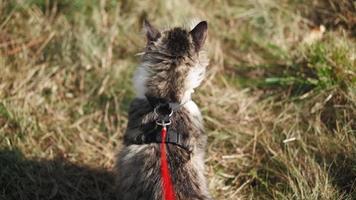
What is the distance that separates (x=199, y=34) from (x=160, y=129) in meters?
0.64

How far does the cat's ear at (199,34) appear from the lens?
3.16 meters

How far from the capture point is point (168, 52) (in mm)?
3125

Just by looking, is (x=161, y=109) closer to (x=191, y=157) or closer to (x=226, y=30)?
(x=191, y=157)

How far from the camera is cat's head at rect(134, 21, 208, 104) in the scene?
3.09 metres

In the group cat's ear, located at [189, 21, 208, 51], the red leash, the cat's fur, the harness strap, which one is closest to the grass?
the cat's fur

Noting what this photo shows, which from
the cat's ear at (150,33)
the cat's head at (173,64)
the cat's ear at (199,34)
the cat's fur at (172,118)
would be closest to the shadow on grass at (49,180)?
the cat's fur at (172,118)

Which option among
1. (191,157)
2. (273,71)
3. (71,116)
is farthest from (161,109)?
(273,71)

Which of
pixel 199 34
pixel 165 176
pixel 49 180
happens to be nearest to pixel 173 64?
pixel 199 34

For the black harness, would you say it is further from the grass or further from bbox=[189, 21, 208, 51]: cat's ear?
the grass

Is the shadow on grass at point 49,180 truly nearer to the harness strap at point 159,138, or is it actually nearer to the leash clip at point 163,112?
the harness strap at point 159,138

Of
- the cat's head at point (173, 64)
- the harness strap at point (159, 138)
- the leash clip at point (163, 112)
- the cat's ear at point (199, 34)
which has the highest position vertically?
the cat's ear at point (199, 34)

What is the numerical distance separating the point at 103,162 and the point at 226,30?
6.75 ft

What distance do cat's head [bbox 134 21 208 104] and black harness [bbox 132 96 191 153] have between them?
0.05m

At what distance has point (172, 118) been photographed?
3154 millimetres
